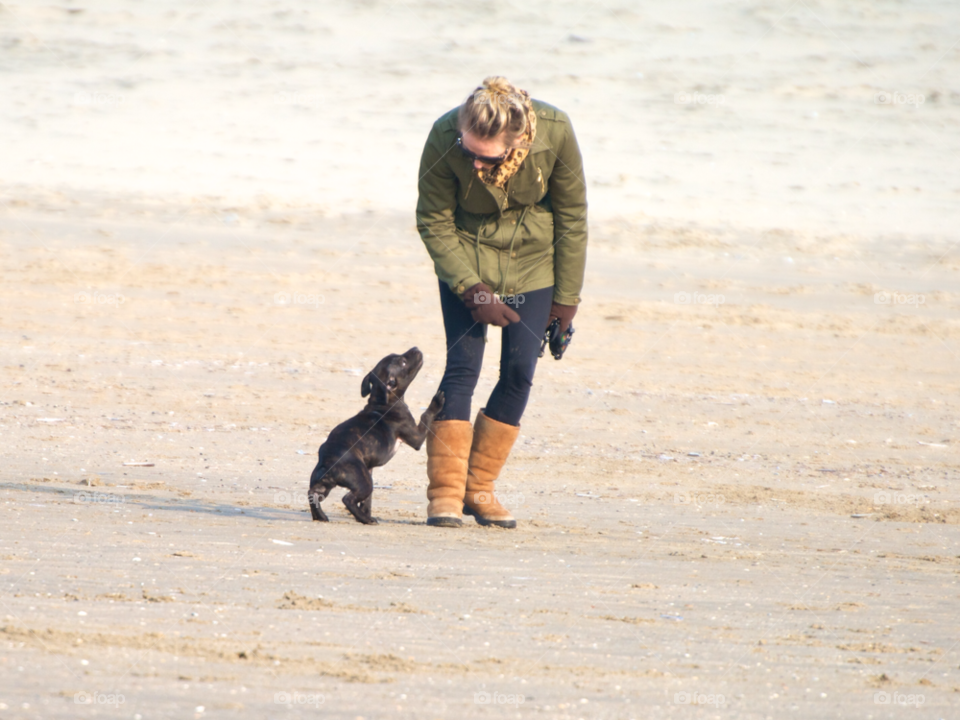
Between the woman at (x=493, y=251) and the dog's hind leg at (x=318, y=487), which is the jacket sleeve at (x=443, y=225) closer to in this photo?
the woman at (x=493, y=251)

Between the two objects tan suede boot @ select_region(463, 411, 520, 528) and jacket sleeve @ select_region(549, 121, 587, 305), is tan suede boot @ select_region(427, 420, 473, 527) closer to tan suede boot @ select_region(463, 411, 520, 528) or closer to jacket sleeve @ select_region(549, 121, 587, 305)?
tan suede boot @ select_region(463, 411, 520, 528)

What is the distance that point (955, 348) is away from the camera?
42.4 feet

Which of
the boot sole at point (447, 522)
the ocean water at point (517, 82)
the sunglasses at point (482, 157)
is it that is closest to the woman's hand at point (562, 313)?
the sunglasses at point (482, 157)

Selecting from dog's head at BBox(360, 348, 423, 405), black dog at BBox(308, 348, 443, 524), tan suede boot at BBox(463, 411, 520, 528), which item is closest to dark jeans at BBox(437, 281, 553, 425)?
tan suede boot at BBox(463, 411, 520, 528)

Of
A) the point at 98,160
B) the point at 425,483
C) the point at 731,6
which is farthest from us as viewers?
the point at 731,6

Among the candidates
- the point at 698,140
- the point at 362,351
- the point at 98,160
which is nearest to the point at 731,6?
the point at 698,140

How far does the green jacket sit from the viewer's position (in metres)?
4.98

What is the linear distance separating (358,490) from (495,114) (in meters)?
1.80

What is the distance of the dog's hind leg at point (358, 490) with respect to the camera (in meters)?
5.45

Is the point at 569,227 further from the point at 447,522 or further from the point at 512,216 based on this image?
the point at 447,522

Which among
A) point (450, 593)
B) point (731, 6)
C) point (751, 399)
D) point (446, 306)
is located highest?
point (731, 6)

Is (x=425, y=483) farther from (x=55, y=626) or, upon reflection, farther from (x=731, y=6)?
(x=731, y=6)

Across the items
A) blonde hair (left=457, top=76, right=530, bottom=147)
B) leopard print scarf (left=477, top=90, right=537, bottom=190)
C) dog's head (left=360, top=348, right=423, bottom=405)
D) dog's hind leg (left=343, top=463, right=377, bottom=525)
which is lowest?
dog's hind leg (left=343, top=463, right=377, bottom=525)

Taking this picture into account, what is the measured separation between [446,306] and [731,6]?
25974 millimetres
